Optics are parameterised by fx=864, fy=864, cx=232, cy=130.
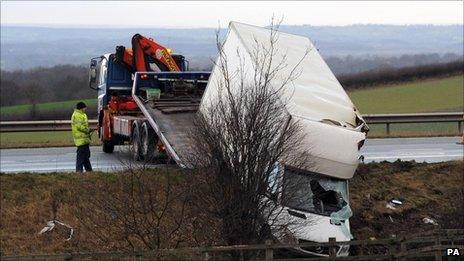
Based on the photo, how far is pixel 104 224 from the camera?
14.1m

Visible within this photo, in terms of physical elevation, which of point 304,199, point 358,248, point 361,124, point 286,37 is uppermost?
point 286,37

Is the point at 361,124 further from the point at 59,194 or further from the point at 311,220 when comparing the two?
the point at 59,194

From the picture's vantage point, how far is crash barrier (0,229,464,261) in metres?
10.9

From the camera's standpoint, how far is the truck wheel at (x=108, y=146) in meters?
23.2

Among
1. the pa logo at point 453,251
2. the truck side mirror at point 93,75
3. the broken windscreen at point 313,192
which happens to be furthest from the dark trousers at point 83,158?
the pa logo at point 453,251

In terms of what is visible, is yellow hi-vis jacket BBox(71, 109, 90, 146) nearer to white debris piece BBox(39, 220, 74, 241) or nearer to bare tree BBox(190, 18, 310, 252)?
white debris piece BBox(39, 220, 74, 241)

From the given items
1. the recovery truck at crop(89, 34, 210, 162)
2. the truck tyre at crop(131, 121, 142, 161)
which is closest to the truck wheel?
the recovery truck at crop(89, 34, 210, 162)

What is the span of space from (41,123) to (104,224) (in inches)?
585

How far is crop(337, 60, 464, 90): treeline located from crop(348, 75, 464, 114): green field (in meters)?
0.94

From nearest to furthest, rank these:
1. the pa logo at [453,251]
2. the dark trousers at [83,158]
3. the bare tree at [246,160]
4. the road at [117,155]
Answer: the bare tree at [246,160]
the pa logo at [453,251]
the dark trousers at [83,158]
the road at [117,155]

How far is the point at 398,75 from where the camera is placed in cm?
5894

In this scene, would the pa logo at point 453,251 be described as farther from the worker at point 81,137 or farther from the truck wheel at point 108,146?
the truck wheel at point 108,146

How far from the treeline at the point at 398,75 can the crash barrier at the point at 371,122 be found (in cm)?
2480

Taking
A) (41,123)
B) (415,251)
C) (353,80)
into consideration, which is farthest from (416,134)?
(353,80)
